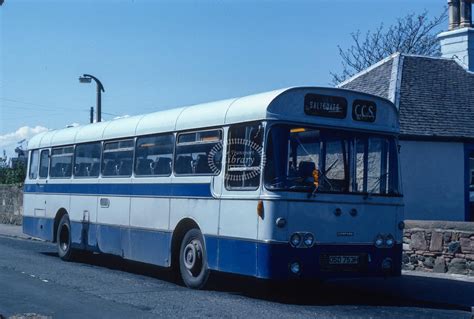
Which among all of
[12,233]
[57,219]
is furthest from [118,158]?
[12,233]

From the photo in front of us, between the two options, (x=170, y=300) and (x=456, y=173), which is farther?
(x=456, y=173)

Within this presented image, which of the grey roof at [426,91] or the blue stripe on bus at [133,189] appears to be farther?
the grey roof at [426,91]

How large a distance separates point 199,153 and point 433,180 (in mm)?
10145

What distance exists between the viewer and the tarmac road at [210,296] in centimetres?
1034

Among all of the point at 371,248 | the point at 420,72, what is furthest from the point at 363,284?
the point at 420,72

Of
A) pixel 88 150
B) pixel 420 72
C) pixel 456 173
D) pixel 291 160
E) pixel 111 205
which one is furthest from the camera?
pixel 420 72

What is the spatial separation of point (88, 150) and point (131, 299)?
6.32 meters

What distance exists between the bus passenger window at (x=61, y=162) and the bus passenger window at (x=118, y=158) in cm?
208

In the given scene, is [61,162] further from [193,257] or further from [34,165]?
[193,257]

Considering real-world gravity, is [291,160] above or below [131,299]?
above

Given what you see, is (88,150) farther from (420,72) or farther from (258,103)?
(420,72)

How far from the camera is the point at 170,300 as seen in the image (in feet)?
37.4

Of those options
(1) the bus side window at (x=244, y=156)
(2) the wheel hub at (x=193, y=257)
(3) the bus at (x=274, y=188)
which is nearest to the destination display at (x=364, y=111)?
(3) the bus at (x=274, y=188)

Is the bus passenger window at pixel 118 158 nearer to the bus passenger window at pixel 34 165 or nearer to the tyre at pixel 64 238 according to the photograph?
the tyre at pixel 64 238
